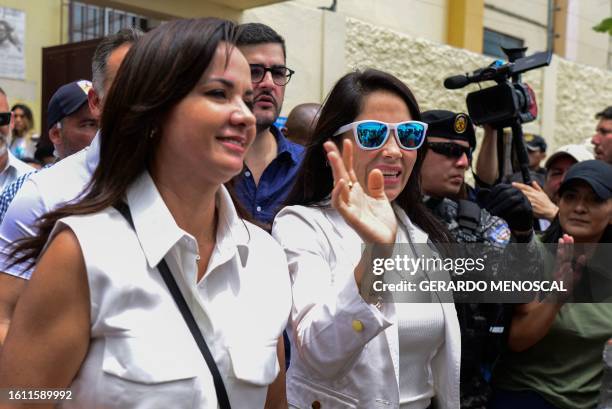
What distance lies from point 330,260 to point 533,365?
130cm

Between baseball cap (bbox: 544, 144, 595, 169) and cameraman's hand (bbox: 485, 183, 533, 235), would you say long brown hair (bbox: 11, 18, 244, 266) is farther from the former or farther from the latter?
baseball cap (bbox: 544, 144, 595, 169)

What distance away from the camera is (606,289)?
3225 millimetres

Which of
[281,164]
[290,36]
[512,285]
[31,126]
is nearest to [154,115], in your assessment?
[281,164]

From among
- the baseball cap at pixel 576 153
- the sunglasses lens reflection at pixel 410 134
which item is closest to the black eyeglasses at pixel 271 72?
the sunglasses lens reflection at pixel 410 134

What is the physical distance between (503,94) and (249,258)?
2.02m

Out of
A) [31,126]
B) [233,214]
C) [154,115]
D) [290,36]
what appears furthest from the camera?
[290,36]

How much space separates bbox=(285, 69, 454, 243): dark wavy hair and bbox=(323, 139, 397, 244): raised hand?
1.59ft

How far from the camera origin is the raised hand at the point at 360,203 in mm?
2008

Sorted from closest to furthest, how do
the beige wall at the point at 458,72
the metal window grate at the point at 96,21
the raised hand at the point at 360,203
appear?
the raised hand at the point at 360,203 → the metal window grate at the point at 96,21 → the beige wall at the point at 458,72

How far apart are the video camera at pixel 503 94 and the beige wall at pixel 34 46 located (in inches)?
200

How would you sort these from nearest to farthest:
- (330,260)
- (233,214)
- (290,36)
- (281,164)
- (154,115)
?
(154,115)
(233,214)
(330,260)
(281,164)
(290,36)

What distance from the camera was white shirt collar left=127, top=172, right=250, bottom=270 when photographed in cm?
173

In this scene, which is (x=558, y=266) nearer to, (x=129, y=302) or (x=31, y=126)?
(x=129, y=302)

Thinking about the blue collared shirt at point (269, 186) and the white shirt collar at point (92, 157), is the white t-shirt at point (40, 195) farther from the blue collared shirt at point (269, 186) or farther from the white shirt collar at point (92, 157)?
the blue collared shirt at point (269, 186)
